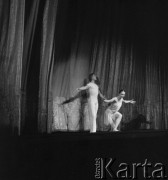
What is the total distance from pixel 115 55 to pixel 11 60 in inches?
85.9

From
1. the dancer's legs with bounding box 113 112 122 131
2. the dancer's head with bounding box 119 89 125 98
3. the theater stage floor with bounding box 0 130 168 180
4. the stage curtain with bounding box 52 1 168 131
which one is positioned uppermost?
the stage curtain with bounding box 52 1 168 131

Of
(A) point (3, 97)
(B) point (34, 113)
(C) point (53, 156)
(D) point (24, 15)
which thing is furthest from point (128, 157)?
(D) point (24, 15)

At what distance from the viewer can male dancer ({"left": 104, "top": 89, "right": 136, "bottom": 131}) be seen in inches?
263

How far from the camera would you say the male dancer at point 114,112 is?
667 centimetres

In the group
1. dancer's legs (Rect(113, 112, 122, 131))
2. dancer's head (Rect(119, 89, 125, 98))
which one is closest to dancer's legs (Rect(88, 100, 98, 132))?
dancer's legs (Rect(113, 112, 122, 131))

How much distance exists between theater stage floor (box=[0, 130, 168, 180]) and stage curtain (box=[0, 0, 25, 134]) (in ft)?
1.09

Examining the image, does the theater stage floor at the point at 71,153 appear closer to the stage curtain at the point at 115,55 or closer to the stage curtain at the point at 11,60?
the stage curtain at the point at 11,60

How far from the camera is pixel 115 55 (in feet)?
23.9

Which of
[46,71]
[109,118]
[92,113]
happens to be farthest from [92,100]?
[46,71]

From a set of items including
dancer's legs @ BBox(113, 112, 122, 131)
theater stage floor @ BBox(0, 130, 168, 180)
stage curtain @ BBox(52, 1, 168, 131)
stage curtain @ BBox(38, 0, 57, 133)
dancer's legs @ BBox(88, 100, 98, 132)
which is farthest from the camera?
stage curtain @ BBox(52, 1, 168, 131)

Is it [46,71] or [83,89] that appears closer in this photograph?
[46,71]

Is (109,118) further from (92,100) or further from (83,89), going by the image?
(83,89)

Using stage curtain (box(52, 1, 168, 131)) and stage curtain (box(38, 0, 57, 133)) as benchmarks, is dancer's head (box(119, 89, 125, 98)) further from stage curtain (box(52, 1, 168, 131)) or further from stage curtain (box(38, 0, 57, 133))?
stage curtain (box(38, 0, 57, 133))

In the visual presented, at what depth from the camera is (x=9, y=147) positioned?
5.52m
